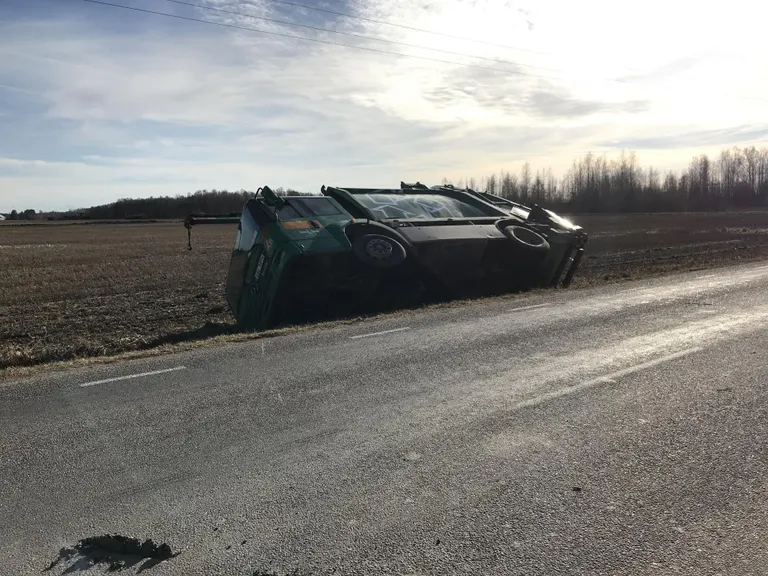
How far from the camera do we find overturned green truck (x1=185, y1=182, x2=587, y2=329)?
357 inches

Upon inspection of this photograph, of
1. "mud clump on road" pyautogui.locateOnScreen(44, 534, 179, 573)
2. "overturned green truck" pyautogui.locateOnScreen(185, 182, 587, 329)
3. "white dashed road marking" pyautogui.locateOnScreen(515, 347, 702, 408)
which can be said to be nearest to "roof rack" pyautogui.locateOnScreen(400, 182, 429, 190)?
"overturned green truck" pyautogui.locateOnScreen(185, 182, 587, 329)

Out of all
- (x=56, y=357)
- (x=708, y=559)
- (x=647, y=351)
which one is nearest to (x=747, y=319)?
(x=647, y=351)

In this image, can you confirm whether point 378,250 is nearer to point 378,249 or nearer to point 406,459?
point 378,249

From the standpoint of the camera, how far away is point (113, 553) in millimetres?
2916

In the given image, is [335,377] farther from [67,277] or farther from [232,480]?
[67,277]

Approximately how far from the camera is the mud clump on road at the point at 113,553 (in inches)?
111

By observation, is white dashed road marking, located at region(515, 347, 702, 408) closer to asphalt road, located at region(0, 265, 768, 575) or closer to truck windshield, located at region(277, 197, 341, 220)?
asphalt road, located at region(0, 265, 768, 575)

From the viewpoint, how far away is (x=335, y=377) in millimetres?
5754

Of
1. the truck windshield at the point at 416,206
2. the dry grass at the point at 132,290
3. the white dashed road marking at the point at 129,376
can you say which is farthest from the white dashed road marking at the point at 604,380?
the truck windshield at the point at 416,206

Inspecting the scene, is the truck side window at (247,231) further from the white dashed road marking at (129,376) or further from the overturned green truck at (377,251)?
the white dashed road marking at (129,376)

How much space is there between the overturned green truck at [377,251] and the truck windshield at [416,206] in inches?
0.8

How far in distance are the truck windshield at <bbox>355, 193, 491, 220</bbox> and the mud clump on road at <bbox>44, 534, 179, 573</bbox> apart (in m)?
7.79

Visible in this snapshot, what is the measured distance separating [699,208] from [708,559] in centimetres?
8972

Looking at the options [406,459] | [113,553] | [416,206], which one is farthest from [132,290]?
[113,553]
